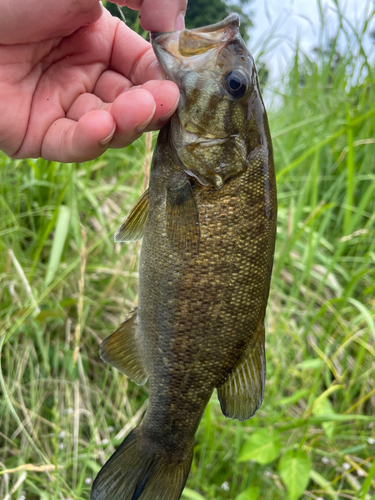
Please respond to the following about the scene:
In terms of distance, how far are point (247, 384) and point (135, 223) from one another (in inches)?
23.1

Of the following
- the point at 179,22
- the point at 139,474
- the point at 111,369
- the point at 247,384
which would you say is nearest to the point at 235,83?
the point at 179,22

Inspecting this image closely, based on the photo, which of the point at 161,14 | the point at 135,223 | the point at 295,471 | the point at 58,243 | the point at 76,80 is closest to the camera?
the point at 161,14

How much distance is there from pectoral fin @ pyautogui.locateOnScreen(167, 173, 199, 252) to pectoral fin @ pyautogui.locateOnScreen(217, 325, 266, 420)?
Result: 347 mm

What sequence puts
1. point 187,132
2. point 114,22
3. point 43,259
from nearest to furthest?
point 187,132
point 114,22
point 43,259

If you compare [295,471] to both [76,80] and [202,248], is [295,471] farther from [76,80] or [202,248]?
[76,80]

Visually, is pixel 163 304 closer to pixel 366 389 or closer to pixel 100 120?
pixel 100 120

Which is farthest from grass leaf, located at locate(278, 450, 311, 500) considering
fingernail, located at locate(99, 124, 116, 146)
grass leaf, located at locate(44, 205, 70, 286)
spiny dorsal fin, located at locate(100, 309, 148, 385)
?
fingernail, located at locate(99, 124, 116, 146)

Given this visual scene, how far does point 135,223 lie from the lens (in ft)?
4.13

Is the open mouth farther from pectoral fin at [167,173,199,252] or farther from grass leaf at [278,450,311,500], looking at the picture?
grass leaf at [278,450,311,500]

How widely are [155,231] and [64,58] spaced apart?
725mm

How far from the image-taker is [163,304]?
Result: 3.94 feet

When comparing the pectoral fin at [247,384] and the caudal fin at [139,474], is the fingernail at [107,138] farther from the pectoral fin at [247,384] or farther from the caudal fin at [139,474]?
the caudal fin at [139,474]

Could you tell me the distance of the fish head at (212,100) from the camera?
1.11 meters

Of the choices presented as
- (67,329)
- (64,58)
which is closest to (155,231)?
(64,58)
